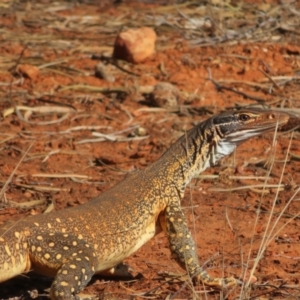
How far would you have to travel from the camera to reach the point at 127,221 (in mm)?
6422

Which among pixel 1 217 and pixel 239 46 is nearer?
pixel 1 217

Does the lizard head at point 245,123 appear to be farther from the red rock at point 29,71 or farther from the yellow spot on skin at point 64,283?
the red rock at point 29,71

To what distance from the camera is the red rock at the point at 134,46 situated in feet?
42.6

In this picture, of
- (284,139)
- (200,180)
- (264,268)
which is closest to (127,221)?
(264,268)

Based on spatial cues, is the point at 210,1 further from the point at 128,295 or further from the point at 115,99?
the point at 128,295

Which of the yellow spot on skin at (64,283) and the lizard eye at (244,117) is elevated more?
the lizard eye at (244,117)

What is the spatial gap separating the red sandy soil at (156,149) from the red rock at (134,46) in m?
0.19

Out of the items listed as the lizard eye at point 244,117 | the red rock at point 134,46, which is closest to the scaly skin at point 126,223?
the lizard eye at point 244,117

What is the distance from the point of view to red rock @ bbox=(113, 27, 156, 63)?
42.6 feet

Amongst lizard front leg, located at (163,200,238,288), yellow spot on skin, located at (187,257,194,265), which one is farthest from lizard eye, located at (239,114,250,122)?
yellow spot on skin, located at (187,257,194,265)

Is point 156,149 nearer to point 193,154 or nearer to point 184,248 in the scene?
point 193,154

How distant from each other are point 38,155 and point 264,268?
3692mm

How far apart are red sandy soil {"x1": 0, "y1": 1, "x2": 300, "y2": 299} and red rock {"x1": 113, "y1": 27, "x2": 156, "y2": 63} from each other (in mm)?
192

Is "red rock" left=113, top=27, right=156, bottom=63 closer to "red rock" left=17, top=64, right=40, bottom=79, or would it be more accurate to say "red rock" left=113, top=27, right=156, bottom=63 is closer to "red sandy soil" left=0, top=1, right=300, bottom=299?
"red sandy soil" left=0, top=1, right=300, bottom=299
